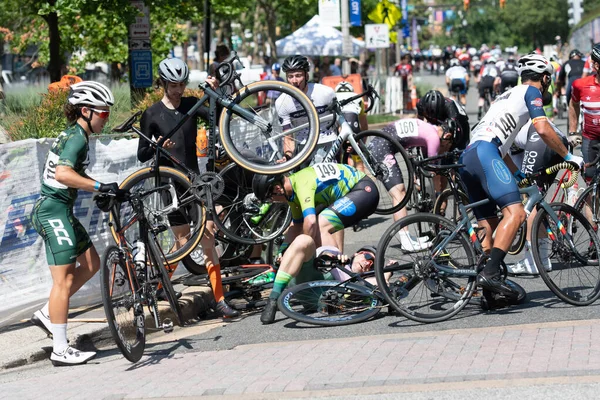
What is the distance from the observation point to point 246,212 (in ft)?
31.6

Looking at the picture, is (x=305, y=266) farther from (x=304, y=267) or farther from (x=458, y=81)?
(x=458, y=81)

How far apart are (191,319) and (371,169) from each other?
248 cm

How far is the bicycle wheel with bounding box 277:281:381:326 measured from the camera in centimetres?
816

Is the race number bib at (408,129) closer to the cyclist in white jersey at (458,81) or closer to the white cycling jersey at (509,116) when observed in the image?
the white cycling jersey at (509,116)

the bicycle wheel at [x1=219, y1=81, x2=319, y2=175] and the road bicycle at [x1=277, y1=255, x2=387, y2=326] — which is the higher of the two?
the bicycle wheel at [x1=219, y1=81, x2=319, y2=175]

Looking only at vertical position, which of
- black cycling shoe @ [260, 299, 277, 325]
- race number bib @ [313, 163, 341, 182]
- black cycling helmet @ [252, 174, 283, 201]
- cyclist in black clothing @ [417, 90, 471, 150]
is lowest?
black cycling shoe @ [260, 299, 277, 325]

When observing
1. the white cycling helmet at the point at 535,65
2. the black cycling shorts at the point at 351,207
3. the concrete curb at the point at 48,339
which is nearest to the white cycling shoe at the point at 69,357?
the concrete curb at the point at 48,339

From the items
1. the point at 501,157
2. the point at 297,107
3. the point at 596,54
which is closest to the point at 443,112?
the point at 596,54

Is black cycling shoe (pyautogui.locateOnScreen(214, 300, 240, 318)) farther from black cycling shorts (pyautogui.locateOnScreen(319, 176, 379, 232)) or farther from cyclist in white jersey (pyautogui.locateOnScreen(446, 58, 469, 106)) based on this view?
cyclist in white jersey (pyautogui.locateOnScreen(446, 58, 469, 106))

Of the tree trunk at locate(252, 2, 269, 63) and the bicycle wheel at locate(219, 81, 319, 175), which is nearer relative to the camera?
the bicycle wheel at locate(219, 81, 319, 175)

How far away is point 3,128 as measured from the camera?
34.1ft

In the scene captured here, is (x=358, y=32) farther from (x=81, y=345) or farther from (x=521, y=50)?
(x=521, y=50)

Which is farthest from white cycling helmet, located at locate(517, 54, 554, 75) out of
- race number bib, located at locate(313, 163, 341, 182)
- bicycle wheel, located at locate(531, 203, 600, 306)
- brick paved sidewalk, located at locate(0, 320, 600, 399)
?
brick paved sidewalk, located at locate(0, 320, 600, 399)

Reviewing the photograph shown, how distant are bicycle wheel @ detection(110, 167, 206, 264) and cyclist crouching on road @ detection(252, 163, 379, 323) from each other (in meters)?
0.55
